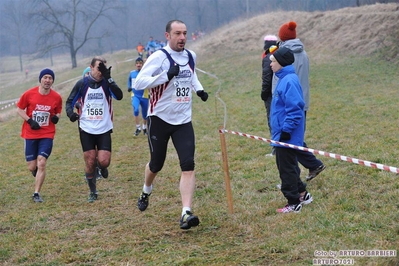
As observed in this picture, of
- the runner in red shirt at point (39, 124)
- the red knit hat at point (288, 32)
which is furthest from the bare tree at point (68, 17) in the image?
the red knit hat at point (288, 32)

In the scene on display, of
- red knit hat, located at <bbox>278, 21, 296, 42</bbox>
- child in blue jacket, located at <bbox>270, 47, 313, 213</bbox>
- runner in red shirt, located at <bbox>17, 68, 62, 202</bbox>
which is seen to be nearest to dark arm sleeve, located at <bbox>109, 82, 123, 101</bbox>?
runner in red shirt, located at <bbox>17, 68, 62, 202</bbox>

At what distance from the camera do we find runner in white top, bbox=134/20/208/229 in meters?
5.57

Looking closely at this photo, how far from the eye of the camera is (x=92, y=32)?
11906 centimetres

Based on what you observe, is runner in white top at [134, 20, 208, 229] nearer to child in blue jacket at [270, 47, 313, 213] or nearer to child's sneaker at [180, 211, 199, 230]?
child's sneaker at [180, 211, 199, 230]

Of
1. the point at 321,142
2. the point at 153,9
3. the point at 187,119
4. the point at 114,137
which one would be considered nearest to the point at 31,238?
the point at 187,119

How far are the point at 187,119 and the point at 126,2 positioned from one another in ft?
359

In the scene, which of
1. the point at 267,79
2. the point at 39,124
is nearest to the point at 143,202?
the point at 39,124

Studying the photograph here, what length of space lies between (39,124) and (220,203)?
3.01m

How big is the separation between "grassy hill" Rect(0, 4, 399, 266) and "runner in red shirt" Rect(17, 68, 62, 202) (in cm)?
54

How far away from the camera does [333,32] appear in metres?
28.4

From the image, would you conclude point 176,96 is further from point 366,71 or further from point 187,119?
point 366,71

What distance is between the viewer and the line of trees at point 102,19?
61.4 meters

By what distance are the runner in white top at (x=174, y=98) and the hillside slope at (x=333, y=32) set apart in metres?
16.9

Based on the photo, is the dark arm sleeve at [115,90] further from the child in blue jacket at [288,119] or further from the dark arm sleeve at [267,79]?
the dark arm sleeve at [267,79]
